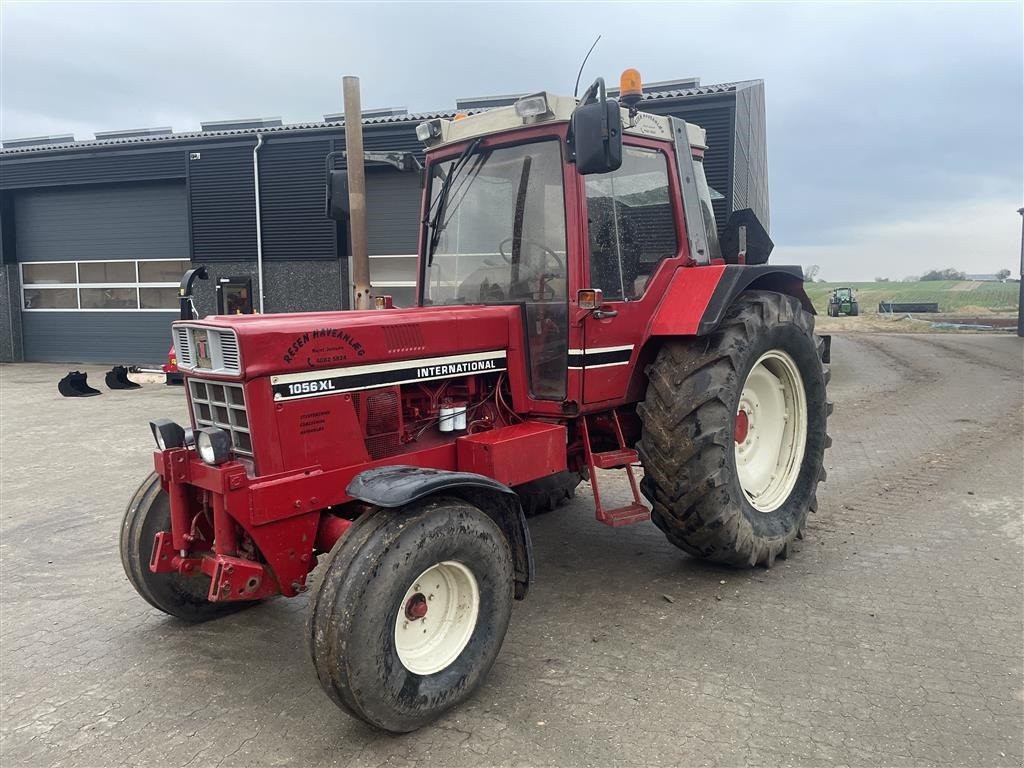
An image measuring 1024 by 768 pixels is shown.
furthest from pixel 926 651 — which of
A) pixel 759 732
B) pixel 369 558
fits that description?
pixel 369 558

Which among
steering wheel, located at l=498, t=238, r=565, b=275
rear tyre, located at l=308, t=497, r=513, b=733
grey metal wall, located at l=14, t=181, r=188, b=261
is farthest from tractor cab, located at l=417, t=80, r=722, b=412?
grey metal wall, located at l=14, t=181, r=188, b=261

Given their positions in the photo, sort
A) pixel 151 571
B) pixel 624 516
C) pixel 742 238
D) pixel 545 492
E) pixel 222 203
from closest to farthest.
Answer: pixel 151 571, pixel 624 516, pixel 742 238, pixel 545 492, pixel 222 203

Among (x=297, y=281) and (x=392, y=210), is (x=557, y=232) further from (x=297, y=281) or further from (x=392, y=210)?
(x=297, y=281)

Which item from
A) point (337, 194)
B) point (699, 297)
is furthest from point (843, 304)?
point (337, 194)

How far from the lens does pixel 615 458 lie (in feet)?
13.1

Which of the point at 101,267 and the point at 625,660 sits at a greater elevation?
the point at 101,267

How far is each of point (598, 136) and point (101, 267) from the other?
55.8ft

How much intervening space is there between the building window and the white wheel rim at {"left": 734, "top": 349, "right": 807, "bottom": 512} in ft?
47.7

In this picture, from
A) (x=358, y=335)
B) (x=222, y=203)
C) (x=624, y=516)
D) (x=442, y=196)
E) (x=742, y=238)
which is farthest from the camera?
(x=222, y=203)

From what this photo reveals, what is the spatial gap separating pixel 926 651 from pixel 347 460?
267 cm

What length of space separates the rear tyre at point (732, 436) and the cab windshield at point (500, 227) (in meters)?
0.82

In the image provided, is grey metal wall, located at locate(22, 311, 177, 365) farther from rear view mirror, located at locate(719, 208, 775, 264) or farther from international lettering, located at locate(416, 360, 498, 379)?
international lettering, located at locate(416, 360, 498, 379)

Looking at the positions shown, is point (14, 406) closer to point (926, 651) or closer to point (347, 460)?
point (347, 460)

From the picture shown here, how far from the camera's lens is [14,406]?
11117 millimetres
